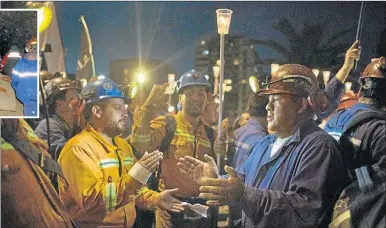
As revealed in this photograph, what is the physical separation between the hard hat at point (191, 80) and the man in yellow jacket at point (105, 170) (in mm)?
442

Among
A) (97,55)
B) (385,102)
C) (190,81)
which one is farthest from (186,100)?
(385,102)

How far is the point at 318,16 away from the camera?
13.6ft

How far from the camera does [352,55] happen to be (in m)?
4.05

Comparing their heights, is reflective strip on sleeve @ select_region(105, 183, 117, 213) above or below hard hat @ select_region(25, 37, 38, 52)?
below

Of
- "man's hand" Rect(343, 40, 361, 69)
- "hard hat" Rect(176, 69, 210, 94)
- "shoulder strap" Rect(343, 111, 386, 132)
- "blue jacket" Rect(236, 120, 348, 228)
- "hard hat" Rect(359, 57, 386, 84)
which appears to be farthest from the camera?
"hard hat" Rect(176, 69, 210, 94)

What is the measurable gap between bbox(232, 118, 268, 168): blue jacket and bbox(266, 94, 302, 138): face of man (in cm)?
14

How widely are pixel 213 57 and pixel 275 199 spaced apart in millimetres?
1175

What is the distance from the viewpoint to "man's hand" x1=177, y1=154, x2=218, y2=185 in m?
3.96

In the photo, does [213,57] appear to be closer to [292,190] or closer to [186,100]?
[186,100]

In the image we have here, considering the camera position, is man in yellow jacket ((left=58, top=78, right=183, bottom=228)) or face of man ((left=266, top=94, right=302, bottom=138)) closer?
face of man ((left=266, top=94, right=302, bottom=138))

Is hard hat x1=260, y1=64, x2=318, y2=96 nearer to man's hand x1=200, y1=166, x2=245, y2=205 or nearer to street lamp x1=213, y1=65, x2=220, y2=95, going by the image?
street lamp x1=213, y1=65, x2=220, y2=95

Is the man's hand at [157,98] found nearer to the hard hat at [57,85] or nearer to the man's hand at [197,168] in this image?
the man's hand at [197,168]

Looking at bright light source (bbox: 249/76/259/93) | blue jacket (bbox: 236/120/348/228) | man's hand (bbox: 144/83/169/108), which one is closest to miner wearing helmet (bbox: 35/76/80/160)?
man's hand (bbox: 144/83/169/108)

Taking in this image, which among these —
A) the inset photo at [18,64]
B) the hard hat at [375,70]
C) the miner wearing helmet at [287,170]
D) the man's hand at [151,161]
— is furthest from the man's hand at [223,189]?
the inset photo at [18,64]
